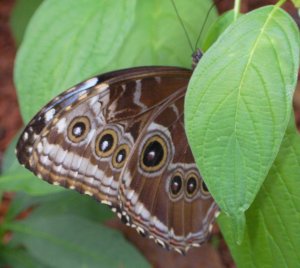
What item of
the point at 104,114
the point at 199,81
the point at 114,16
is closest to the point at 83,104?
the point at 104,114

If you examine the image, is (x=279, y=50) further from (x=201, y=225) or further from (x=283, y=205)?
(x=201, y=225)

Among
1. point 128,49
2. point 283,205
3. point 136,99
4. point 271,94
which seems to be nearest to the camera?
point 271,94

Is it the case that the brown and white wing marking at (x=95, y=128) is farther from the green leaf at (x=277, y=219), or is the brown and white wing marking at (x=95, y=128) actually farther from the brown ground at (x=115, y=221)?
the brown ground at (x=115, y=221)

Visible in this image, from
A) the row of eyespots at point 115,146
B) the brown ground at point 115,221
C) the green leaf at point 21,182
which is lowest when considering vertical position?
the brown ground at point 115,221

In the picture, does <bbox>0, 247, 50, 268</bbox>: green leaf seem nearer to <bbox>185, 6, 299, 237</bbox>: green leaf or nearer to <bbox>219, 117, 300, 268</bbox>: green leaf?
<bbox>219, 117, 300, 268</bbox>: green leaf

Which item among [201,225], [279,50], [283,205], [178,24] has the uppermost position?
[279,50]

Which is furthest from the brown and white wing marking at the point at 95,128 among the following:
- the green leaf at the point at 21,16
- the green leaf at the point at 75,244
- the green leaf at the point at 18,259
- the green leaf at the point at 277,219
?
the green leaf at the point at 21,16
